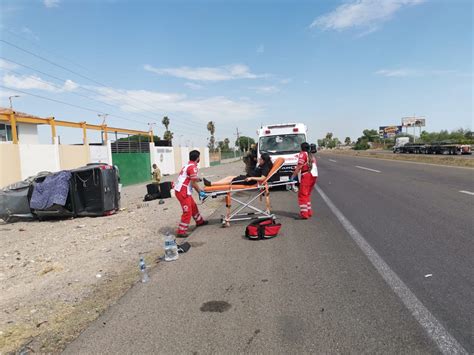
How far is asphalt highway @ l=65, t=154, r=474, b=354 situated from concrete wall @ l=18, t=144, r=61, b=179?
11790mm

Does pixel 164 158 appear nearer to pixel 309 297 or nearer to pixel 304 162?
pixel 304 162

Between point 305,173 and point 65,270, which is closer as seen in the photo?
point 65,270

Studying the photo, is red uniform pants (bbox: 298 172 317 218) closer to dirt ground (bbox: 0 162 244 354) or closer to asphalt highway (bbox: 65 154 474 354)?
asphalt highway (bbox: 65 154 474 354)

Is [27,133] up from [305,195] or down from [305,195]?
up

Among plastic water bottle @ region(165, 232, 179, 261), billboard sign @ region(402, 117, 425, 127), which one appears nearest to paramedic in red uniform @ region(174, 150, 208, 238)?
plastic water bottle @ region(165, 232, 179, 261)

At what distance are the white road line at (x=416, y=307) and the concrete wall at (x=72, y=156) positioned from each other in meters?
16.6

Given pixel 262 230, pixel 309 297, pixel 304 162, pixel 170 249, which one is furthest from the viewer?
pixel 304 162

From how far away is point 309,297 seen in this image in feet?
12.9

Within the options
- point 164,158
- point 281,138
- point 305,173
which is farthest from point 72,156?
point 305,173

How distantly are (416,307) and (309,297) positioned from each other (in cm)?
105

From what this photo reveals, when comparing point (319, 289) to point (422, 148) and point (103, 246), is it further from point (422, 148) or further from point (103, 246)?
point (422, 148)

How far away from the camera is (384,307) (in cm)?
358

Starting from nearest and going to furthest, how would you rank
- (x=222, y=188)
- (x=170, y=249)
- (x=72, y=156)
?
(x=170, y=249) → (x=222, y=188) → (x=72, y=156)

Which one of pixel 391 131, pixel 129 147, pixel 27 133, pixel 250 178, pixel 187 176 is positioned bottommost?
pixel 250 178
